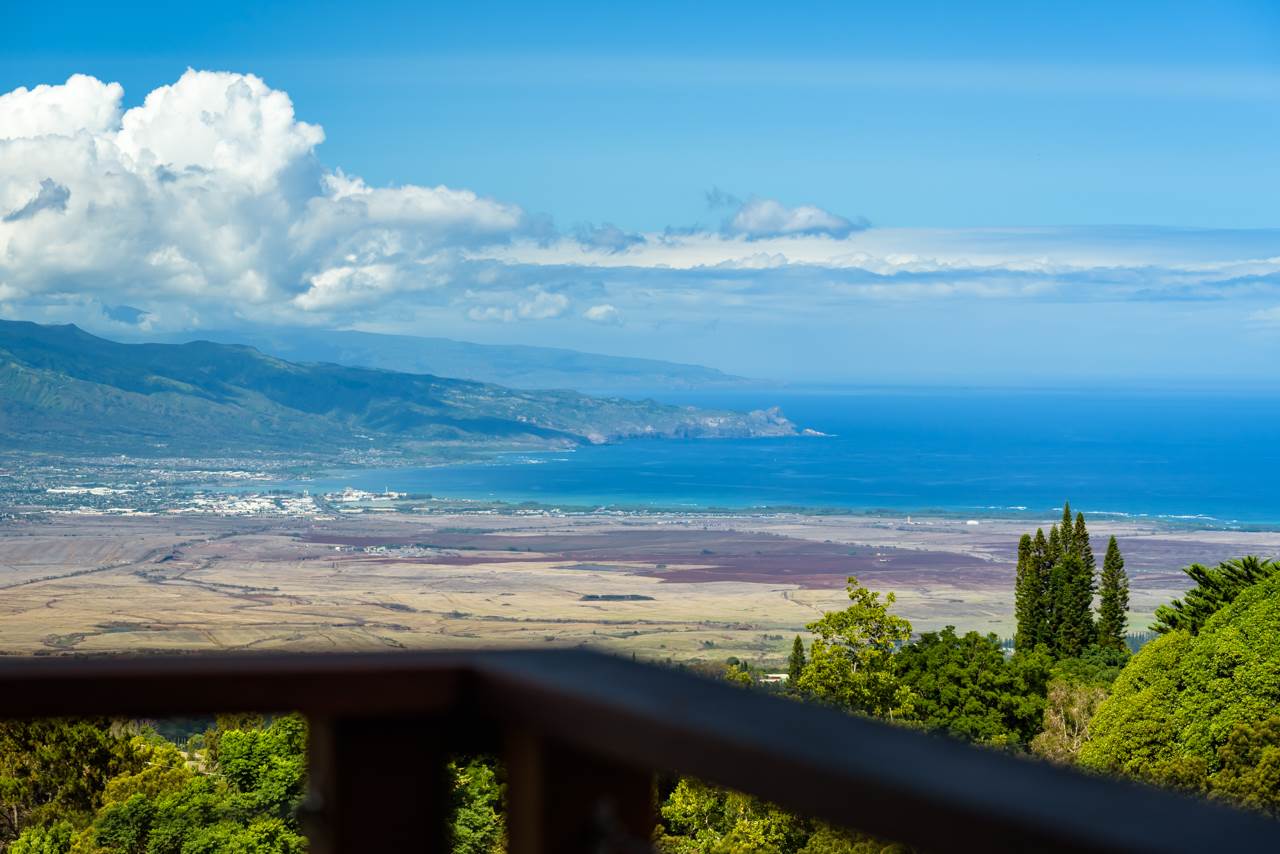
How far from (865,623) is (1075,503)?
112m

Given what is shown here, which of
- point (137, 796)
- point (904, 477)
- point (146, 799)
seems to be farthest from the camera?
point (904, 477)

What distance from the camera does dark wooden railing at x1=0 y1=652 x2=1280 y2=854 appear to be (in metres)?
0.74

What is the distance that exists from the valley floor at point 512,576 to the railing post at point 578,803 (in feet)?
167

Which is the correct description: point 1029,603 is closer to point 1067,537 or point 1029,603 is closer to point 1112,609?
point 1112,609

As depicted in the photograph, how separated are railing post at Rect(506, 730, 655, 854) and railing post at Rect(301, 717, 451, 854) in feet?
0.32

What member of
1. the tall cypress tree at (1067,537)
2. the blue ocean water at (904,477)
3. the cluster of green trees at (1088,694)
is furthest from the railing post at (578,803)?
the blue ocean water at (904,477)

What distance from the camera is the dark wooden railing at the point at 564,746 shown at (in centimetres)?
74

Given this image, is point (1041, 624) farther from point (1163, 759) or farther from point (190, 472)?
point (190, 472)

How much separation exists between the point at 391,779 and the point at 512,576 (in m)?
91.5

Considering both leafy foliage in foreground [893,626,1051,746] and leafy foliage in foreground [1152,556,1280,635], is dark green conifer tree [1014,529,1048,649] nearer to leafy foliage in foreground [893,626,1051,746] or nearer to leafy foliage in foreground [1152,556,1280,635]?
leafy foliage in foreground [1152,556,1280,635]

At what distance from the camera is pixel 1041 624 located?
4900 centimetres

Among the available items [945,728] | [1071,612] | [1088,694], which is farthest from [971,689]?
[1071,612]

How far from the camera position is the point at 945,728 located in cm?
3073

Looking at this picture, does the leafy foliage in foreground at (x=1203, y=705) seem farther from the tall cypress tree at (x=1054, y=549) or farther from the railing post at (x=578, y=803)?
the railing post at (x=578, y=803)
